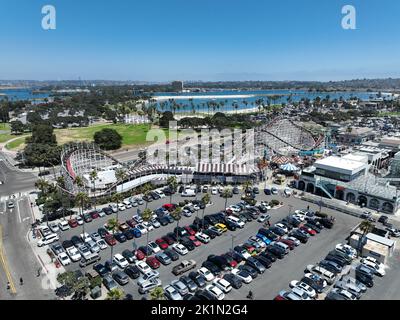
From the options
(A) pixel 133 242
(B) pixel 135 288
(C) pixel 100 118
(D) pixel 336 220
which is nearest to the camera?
(B) pixel 135 288

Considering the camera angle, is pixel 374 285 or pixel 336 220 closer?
pixel 374 285

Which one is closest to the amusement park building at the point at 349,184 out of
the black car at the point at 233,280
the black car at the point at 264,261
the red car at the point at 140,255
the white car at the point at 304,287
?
the black car at the point at 264,261

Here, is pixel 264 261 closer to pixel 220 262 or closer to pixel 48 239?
pixel 220 262

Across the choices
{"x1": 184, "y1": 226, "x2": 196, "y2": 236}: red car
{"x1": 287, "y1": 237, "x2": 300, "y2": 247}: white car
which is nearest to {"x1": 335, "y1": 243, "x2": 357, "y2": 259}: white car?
{"x1": 287, "y1": 237, "x2": 300, "y2": 247}: white car

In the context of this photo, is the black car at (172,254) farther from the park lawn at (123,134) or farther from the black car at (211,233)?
the park lawn at (123,134)

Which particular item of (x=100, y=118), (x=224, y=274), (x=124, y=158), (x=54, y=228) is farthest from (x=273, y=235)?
(x=100, y=118)

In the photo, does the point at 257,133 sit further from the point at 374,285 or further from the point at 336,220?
the point at 374,285

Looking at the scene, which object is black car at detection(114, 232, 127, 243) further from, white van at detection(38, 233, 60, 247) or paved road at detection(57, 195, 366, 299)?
white van at detection(38, 233, 60, 247)
